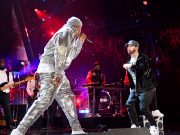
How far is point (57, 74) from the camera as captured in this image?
575 cm

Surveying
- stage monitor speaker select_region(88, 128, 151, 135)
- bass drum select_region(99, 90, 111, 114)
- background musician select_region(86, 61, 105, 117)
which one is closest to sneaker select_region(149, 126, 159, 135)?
stage monitor speaker select_region(88, 128, 151, 135)

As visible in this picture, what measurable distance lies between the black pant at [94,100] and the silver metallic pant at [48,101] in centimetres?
568

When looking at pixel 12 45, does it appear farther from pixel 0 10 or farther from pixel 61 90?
pixel 61 90

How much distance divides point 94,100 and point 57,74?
6.36 m

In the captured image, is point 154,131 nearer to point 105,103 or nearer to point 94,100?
point 94,100

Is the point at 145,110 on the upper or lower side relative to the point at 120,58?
lower

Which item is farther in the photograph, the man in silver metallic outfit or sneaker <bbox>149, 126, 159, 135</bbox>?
sneaker <bbox>149, 126, 159, 135</bbox>

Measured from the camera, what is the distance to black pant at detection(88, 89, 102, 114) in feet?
39.3

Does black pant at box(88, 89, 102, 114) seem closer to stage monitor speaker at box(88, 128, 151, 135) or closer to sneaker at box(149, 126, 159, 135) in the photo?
sneaker at box(149, 126, 159, 135)

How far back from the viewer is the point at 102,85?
39.3ft

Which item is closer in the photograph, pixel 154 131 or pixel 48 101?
pixel 48 101

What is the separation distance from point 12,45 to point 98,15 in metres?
4.93

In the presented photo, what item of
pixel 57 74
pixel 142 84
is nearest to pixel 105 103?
pixel 142 84

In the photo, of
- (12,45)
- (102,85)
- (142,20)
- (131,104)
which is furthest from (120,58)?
(131,104)
